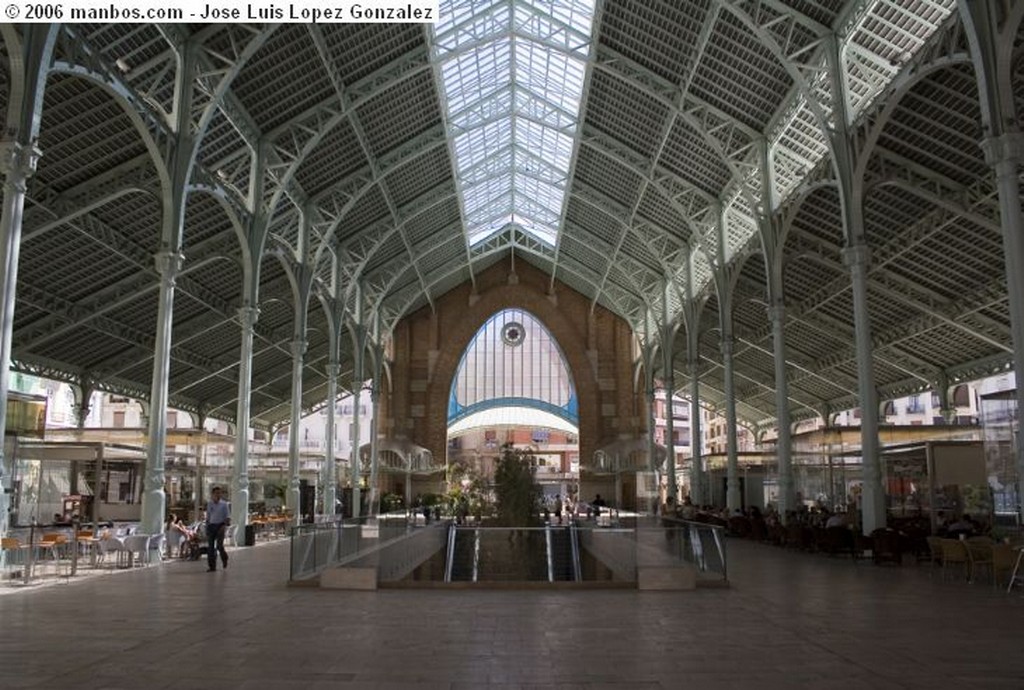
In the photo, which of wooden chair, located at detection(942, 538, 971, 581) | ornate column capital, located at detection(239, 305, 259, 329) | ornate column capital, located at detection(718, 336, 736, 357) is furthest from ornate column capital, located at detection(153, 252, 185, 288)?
ornate column capital, located at detection(718, 336, 736, 357)

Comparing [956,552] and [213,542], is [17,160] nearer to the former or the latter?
[213,542]

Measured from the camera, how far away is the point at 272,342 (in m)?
41.5

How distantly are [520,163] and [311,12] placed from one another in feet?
79.8

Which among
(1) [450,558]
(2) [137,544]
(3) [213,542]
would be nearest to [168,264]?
(2) [137,544]

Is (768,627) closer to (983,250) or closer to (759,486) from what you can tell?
(983,250)

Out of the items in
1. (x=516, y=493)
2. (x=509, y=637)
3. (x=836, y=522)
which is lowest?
(x=509, y=637)

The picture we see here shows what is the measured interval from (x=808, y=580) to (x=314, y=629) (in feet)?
30.6

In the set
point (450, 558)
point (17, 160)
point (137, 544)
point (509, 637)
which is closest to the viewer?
point (509, 637)

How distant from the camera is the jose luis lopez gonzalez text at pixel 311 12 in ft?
52.4

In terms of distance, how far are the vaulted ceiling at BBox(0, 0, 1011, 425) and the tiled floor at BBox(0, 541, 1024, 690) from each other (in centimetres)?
923

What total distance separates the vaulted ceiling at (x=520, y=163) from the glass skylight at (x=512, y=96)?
5.5 inches

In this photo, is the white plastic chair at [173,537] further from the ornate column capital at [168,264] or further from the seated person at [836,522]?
the seated person at [836,522]

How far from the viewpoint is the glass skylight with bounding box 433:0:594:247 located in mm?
26672

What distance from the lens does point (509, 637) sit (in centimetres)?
896
